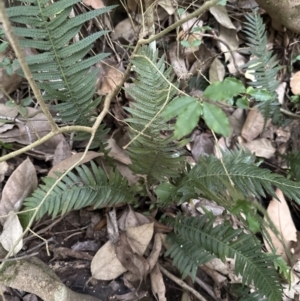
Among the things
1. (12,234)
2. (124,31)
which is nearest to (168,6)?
(124,31)

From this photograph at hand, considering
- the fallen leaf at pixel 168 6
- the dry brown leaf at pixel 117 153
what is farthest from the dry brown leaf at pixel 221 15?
the dry brown leaf at pixel 117 153

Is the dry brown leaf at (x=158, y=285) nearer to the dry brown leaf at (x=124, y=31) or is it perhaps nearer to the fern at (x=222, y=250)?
the fern at (x=222, y=250)

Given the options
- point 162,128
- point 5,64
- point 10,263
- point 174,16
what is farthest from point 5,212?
point 174,16

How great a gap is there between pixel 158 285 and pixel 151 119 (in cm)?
66

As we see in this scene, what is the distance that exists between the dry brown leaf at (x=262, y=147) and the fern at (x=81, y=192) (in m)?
0.77

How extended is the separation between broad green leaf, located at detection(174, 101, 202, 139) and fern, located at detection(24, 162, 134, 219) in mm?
743

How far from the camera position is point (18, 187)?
1.48 m

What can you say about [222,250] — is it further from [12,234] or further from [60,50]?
[60,50]

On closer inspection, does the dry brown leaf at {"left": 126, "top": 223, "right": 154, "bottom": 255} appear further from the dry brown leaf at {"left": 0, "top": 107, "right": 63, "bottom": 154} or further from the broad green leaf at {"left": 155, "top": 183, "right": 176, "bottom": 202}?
the dry brown leaf at {"left": 0, "top": 107, "right": 63, "bottom": 154}

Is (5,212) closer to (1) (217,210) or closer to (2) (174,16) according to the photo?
(1) (217,210)

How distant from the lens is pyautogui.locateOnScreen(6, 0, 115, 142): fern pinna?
1281 millimetres

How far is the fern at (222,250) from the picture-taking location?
1335 mm

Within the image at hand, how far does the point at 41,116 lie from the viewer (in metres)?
1.69

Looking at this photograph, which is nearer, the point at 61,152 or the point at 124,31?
the point at 61,152
